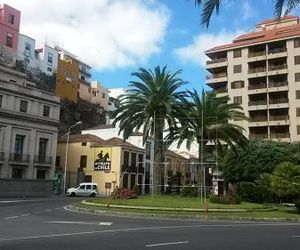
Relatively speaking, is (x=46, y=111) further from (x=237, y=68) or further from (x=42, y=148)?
(x=237, y=68)

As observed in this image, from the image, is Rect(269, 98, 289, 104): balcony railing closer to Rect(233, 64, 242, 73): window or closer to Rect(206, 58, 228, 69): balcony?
Rect(233, 64, 242, 73): window

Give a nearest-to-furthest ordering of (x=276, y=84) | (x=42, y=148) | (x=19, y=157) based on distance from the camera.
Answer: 1. (x=19, y=157)
2. (x=42, y=148)
3. (x=276, y=84)

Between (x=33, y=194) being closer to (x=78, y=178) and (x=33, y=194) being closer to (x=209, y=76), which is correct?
(x=78, y=178)

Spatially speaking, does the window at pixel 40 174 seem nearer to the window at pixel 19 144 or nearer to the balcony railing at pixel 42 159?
the balcony railing at pixel 42 159

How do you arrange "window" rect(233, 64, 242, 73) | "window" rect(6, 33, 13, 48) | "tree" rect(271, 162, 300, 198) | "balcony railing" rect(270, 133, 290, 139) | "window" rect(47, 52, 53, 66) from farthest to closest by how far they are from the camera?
1. "window" rect(47, 52, 53, 66)
2. "window" rect(6, 33, 13, 48)
3. "window" rect(233, 64, 242, 73)
4. "balcony railing" rect(270, 133, 290, 139)
5. "tree" rect(271, 162, 300, 198)

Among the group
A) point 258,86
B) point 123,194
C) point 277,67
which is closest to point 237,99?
point 258,86

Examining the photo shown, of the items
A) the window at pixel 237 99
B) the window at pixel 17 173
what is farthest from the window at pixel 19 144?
the window at pixel 237 99

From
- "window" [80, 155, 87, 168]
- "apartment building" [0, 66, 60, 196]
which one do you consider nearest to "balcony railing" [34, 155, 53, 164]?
"apartment building" [0, 66, 60, 196]

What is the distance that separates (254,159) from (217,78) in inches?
1273

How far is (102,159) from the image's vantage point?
253 ft

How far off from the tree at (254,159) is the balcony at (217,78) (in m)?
28.5

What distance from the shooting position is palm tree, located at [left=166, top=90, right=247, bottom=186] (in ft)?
161

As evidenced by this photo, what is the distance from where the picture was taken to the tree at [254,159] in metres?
57.4

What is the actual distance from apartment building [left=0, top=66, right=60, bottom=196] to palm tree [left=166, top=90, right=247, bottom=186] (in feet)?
71.5
